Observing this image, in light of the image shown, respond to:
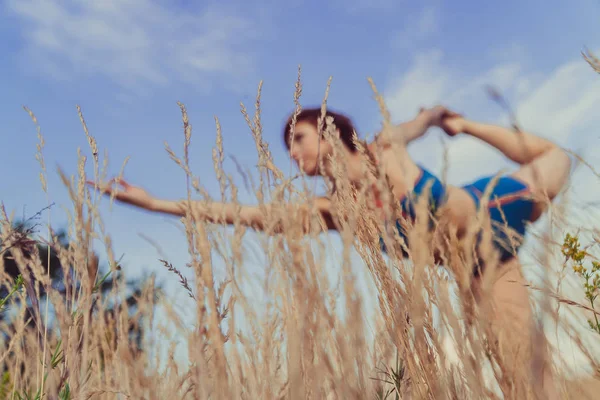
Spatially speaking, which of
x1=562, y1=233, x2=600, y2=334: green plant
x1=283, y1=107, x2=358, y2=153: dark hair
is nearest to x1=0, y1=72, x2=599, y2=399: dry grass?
x1=562, y1=233, x2=600, y2=334: green plant

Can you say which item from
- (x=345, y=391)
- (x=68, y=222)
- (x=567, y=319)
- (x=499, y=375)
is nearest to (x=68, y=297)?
(x=68, y=222)

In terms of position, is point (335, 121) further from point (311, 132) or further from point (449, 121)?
point (449, 121)

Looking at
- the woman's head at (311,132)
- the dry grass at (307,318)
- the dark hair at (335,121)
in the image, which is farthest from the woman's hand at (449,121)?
the dry grass at (307,318)

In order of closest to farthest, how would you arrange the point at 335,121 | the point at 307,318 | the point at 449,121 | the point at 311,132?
1. the point at 307,318
2. the point at 449,121
3. the point at 311,132
4. the point at 335,121

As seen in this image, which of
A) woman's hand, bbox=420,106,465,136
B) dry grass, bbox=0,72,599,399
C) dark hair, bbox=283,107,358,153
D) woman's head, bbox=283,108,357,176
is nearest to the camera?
dry grass, bbox=0,72,599,399

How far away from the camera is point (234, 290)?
927mm

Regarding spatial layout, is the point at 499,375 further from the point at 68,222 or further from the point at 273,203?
the point at 68,222

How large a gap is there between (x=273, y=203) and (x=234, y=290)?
0.20 meters

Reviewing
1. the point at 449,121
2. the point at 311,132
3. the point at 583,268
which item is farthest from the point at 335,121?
the point at 583,268

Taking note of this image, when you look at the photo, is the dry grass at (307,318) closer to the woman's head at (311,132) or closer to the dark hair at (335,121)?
the woman's head at (311,132)

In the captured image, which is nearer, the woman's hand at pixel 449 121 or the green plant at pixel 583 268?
the green plant at pixel 583 268

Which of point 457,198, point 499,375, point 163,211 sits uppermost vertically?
point 163,211

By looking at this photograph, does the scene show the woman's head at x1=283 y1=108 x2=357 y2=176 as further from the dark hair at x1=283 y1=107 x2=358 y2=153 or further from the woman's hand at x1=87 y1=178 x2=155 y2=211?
the woman's hand at x1=87 y1=178 x2=155 y2=211

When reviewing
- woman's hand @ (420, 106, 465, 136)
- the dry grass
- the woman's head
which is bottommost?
the dry grass
